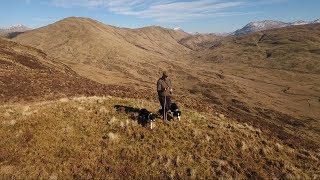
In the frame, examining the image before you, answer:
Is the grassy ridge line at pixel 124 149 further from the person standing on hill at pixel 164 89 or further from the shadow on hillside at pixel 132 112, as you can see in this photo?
the person standing on hill at pixel 164 89

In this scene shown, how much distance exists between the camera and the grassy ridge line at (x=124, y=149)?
16.6 metres

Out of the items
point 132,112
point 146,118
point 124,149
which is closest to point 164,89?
point 146,118

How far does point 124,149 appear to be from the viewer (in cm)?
1845

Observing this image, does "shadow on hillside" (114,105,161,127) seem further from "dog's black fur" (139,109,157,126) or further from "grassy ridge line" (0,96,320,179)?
"grassy ridge line" (0,96,320,179)

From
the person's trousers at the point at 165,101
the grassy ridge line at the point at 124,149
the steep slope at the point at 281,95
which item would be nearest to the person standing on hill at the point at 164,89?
the person's trousers at the point at 165,101

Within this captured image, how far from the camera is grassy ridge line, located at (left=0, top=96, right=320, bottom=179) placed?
1662 centimetres

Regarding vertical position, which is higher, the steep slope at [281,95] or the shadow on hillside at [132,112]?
the shadow on hillside at [132,112]

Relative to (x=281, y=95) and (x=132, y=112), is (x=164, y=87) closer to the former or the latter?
(x=132, y=112)

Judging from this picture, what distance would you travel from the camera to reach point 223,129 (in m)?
22.3

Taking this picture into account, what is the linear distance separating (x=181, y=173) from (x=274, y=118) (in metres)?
50.5

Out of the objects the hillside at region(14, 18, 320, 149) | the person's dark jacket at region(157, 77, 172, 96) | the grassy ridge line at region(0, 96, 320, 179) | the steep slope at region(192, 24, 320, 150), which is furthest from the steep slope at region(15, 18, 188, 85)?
the grassy ridge line at region(0, 96, 320, 179)

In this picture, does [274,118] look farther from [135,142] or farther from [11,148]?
[11,148]

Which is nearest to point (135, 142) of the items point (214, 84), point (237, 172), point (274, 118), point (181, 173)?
point (181, 173)

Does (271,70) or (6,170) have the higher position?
(6,170)
